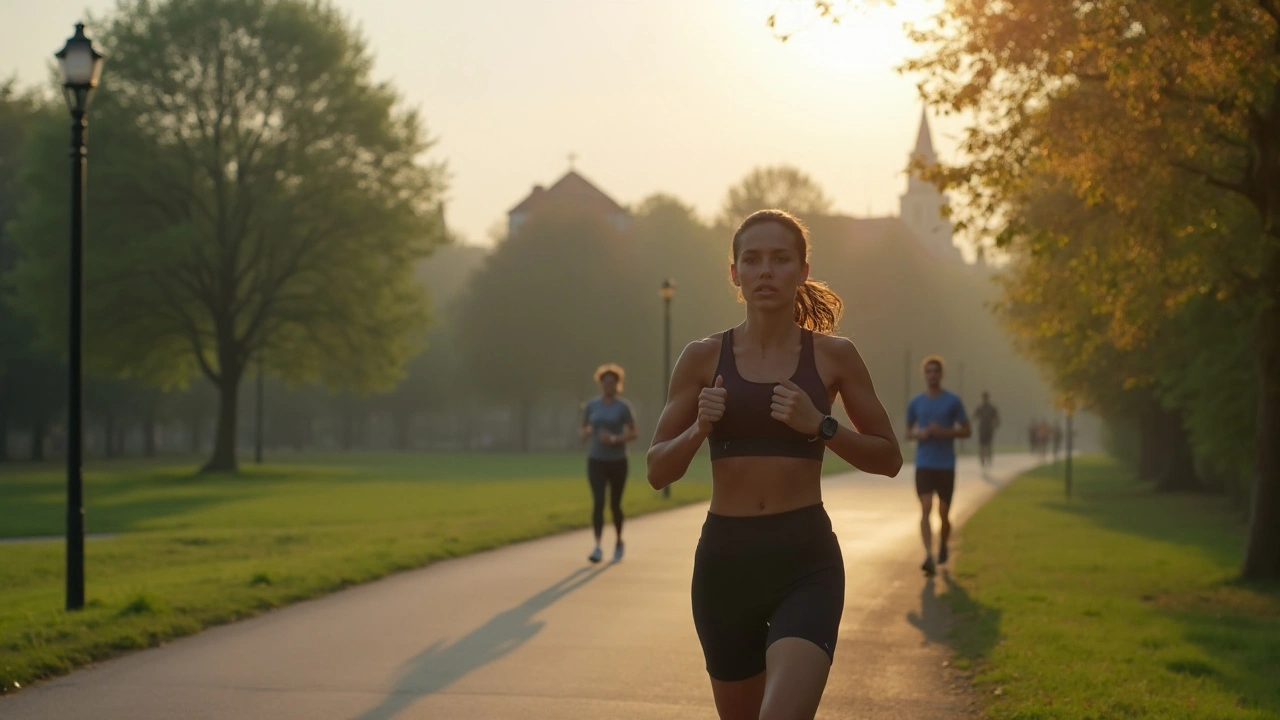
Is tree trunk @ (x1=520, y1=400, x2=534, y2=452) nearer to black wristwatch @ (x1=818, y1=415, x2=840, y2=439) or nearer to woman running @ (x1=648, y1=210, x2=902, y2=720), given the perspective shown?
woman running @ (x1=648, y1=210, x2=902, y2=720)

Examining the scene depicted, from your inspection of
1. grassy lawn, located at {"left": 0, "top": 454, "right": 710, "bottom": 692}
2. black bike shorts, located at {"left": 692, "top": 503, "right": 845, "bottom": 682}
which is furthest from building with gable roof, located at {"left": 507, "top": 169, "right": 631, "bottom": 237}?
black bike shorts, located at {"left": 692, "top": 503, "right": 845, "bottom": 682}

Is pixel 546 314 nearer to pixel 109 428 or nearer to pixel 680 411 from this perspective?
pixel 109 428

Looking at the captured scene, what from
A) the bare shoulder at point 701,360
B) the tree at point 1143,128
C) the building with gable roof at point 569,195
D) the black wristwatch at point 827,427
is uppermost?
the building with gable roof at point 569,195

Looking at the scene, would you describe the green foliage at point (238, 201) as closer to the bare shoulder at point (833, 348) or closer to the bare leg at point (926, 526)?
the bare leg at point (926, 526)

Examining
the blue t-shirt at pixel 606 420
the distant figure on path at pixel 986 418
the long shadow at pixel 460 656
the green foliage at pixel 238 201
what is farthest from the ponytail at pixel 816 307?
the green foliage at pixel 238 201

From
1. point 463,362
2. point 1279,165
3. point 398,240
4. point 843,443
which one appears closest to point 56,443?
point 463,362

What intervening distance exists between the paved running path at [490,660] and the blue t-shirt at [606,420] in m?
1.31

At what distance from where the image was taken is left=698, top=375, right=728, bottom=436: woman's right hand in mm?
4426

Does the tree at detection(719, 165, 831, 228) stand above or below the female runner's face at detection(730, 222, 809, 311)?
above

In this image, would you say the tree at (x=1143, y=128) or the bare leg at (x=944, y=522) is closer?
the tree at (x=1143, y=128)

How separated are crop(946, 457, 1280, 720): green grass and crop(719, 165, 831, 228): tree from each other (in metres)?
68.4

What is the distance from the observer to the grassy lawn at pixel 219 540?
394 inches

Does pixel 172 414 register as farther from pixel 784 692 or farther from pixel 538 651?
pixel 784 692

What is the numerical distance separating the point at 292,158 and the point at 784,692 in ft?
137
